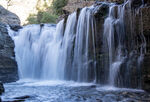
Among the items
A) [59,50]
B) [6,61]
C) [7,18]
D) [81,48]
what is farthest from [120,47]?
[7,18]

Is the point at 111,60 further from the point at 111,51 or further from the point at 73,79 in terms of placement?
the point at 73,79

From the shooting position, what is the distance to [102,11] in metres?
11.9

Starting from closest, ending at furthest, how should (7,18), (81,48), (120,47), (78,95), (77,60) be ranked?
(78,95), (120,47), (81,48), (77,60), (7,18)

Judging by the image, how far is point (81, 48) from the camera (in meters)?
12.8

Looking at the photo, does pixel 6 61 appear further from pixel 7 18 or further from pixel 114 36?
pixel 7 18

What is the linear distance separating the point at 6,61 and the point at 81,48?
18.9ft

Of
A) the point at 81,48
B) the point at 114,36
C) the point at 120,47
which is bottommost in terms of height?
the point at 120,47

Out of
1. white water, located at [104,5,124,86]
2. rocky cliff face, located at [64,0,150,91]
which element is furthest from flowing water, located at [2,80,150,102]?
white water, located at [104,5,124,86]

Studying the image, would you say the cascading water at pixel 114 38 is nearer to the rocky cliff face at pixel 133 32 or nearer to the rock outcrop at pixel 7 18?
the rocky cliff face at pixel 133 32

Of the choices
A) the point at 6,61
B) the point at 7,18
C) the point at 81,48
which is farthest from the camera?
the point at 7,18

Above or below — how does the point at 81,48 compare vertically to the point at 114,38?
below

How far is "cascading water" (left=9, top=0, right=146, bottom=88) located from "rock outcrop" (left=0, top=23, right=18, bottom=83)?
4.10 ft

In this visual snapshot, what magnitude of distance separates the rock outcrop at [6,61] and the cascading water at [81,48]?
1.25 metres

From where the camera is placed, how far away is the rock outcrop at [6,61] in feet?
46.2
